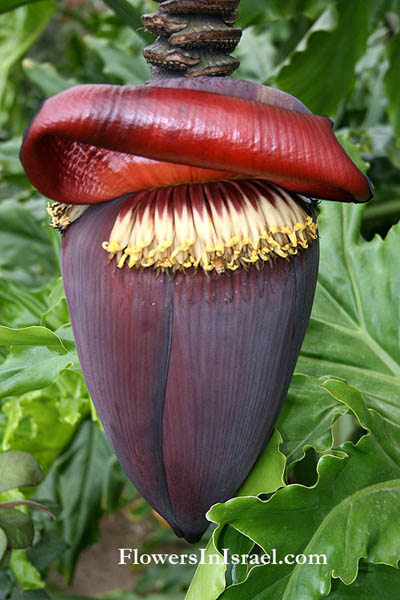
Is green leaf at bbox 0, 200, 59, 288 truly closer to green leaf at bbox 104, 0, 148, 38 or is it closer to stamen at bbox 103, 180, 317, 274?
green leaf at bbox 104, 0, 148, 38

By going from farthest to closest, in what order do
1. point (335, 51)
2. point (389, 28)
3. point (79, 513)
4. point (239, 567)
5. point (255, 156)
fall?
point (389, 28) → point (79, 513) → point (335, 51) → point (239, 567) → point (255, 156)

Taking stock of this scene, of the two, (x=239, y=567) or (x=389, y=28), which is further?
(x=389, y=28)

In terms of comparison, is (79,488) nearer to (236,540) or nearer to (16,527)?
(16,527)

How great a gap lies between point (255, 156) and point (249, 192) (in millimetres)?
43

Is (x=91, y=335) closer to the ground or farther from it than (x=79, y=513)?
farther from it

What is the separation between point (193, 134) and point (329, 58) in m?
0.64

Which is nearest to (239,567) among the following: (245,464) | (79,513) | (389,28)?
(245,464)

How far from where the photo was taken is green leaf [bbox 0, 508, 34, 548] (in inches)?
19.3

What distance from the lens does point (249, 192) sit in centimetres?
31

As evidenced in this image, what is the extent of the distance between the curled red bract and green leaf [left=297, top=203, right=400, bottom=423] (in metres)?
0.29

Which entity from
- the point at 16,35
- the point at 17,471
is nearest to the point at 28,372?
the point at 17,471

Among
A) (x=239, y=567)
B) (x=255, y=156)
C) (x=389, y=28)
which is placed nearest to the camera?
(x=255, y=156)

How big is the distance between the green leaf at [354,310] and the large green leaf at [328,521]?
0.45ft

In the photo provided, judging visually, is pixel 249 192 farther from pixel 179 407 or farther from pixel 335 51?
pixel 335 51
